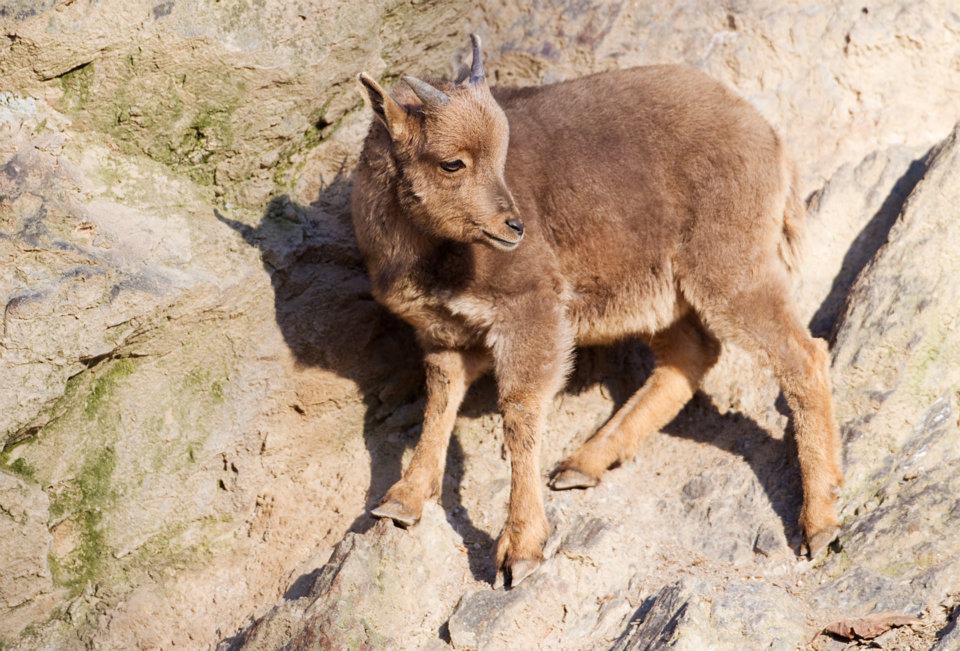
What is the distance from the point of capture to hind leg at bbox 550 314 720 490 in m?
8.08

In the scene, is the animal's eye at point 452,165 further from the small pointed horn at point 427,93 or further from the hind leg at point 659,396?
the hind leg at point 659,396

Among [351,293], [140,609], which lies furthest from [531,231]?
[140,609]

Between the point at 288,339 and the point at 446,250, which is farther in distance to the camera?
the point at 288,339

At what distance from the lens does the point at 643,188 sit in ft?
25.6

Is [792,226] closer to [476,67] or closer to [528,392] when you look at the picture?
[528,392]

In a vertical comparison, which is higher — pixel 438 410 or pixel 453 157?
pixel 453 157

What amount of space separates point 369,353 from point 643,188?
2513 mm

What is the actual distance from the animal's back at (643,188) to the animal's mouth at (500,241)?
0.65 m

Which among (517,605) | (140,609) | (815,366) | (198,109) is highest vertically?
(198,109)

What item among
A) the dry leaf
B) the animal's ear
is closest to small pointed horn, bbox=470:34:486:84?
the animal's ear

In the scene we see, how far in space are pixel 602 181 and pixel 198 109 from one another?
116 inches

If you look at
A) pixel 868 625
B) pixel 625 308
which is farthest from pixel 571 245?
pixel 868 625

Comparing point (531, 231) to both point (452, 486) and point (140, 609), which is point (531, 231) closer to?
point (452, 486)

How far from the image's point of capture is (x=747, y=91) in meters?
9.28
